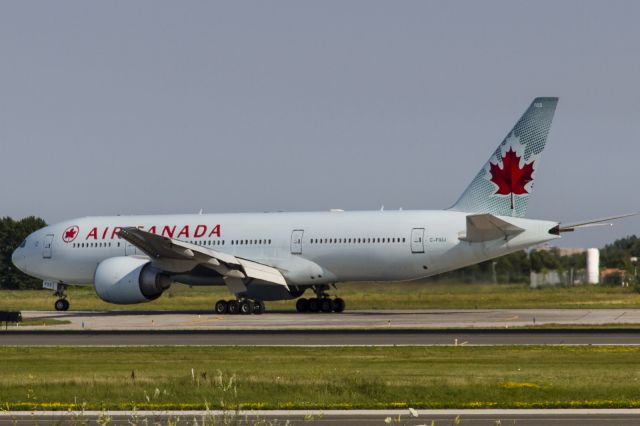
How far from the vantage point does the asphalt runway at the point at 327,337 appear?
33.5 m

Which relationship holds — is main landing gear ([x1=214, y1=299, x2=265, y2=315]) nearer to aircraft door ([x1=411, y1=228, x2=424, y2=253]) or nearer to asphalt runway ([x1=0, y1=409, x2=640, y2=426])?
aircraft door ([x1=411, y1=228, x2=424, y2=253])

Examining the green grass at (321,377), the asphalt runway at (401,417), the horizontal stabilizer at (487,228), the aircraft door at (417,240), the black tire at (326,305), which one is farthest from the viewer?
the black tire at (326,305)

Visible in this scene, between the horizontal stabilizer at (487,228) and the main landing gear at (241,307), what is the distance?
32.0 ft

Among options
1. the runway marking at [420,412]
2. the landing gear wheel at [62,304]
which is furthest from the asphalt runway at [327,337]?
the landing gear wheel at [62,304]

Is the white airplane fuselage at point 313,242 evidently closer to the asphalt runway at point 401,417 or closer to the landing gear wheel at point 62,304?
the landing gear wheel at point 62,304

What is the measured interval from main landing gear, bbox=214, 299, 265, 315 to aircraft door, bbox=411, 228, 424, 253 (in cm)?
750

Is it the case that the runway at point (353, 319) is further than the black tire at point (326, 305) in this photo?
No

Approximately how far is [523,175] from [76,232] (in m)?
22.2

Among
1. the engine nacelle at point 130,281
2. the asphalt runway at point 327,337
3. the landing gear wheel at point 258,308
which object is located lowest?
the asphalt runway at point 327,337

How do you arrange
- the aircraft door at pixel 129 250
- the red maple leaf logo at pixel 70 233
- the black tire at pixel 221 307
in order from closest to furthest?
1. the black tire at pixel 221 307
2. the aircraft door at pixel 129 250
3. the red maple leaf logo at pixel 70 233

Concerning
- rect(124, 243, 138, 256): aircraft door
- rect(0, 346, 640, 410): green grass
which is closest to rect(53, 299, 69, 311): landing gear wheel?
rect(124, 243, 138, 256): aircraft door

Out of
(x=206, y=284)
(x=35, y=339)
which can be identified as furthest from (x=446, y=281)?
(x=35, y=339)

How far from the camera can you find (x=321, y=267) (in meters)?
51.8

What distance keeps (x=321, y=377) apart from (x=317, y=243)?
27.9 metres
